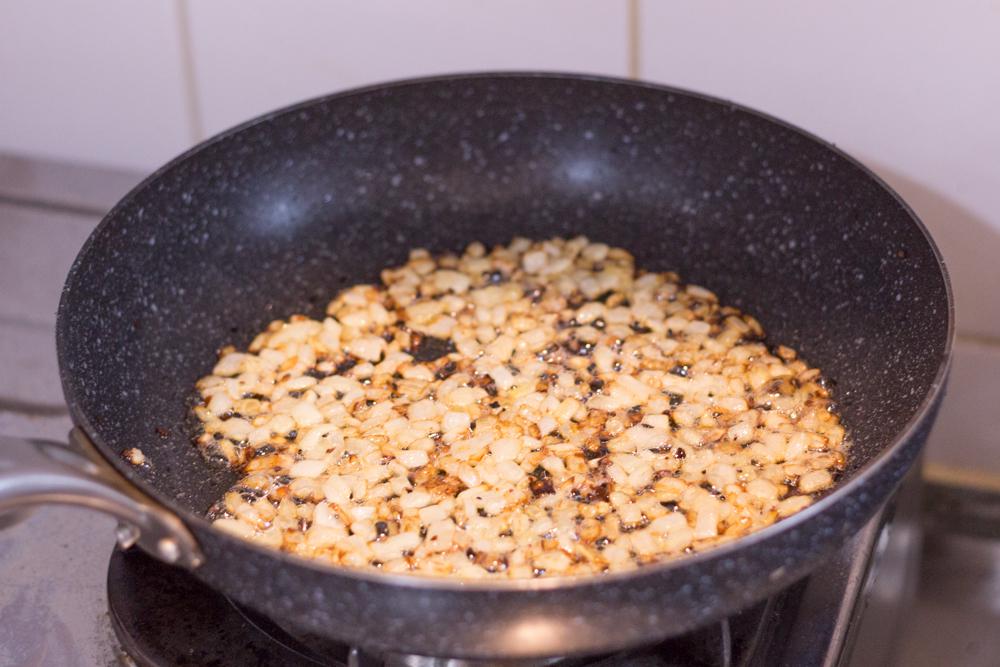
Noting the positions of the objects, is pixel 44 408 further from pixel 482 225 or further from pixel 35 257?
pixel 482 225

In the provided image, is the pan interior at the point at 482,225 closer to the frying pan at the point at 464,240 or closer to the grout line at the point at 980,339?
the frying pan at the point at 464,240

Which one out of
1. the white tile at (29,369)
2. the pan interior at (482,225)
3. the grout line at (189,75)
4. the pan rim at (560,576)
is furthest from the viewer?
the grout line at (189,75)

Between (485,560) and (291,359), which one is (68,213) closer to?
(291,359)

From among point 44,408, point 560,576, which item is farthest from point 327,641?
point 44,408

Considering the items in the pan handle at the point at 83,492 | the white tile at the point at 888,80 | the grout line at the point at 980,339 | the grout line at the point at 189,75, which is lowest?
the grout line at the point at 980,339

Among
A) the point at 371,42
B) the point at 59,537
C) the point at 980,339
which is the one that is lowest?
the point at 59,537

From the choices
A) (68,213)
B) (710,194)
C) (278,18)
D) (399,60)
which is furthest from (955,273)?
(68,213)

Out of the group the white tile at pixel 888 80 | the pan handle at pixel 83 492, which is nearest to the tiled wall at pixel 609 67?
the white tile at pixel 888 80

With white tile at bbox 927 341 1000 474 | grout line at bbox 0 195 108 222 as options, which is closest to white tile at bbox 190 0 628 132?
grout line at bbox 0 195 108 222
